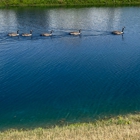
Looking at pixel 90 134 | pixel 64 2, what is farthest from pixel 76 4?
pixel 90 134

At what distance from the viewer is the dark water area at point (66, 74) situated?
24.6 metres

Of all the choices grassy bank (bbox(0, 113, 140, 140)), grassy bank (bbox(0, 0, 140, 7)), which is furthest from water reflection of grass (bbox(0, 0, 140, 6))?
grassy bank (bbox(0, 113, 140, 140))

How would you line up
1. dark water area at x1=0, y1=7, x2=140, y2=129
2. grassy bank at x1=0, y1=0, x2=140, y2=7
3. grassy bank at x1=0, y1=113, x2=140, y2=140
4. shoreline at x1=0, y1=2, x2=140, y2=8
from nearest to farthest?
grassy bank at x1=0, y1=113, x2=140, y2=140 → dark water area at x1=0, y1=7, x2=140, y2=129 → shoreline at x1=0, y1=2, x2=140, y2=8 → grassy bank at x1=0, y1=0, x2=140, y2=7

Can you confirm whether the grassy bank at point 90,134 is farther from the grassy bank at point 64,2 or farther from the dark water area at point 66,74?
the grassy bank at point 64,2

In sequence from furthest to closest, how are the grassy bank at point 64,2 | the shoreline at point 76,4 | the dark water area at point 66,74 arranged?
1. the grassy bank at point 64,2
2. the shoreline at point 76,4
3. the dark water area at point 66,74

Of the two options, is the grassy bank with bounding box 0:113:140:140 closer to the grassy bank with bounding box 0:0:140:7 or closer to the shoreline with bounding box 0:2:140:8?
the shoreline with bounding box 0:2:140:8

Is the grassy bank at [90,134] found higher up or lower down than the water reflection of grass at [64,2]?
lower down

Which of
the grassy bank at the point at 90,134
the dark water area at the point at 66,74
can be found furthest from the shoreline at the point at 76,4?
the grassy bank at the point at 90,134

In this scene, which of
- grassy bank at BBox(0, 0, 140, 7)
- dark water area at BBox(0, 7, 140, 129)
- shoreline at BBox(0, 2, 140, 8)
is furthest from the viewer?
grassy bank at BBox(0, 0, 140, 7)

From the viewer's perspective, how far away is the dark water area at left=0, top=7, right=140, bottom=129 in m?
24.6

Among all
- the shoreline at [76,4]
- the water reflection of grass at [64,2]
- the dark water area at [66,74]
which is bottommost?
the dark water area at [66,74]

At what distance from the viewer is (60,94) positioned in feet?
91.5

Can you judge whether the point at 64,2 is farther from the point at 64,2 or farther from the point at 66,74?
the point at 66,74

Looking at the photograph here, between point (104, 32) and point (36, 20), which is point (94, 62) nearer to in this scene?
point (104, 32)
